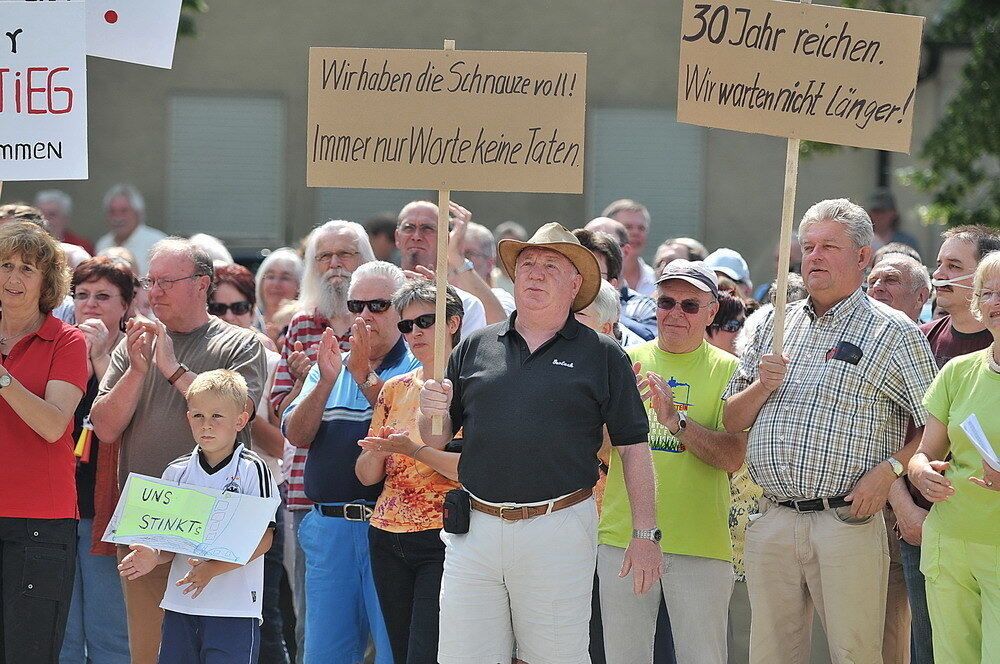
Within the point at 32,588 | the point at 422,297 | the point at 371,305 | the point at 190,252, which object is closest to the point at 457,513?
the point at 422,297

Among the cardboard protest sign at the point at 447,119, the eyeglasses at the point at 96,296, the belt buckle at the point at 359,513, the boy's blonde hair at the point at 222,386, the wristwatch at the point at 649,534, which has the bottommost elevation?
the belt buckle at the point at 359,513

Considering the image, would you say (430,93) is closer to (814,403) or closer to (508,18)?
(814,403)

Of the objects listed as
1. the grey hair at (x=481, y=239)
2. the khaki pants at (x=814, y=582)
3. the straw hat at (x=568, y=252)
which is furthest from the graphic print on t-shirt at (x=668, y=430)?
the grey hair at (x=481, y=239)

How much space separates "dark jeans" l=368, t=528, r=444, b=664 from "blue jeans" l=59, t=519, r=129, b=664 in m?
1.49

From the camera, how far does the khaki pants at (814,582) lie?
545 centimetres

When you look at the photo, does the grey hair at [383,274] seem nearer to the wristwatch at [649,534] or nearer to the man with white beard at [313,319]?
the man with white beard at [313,319]

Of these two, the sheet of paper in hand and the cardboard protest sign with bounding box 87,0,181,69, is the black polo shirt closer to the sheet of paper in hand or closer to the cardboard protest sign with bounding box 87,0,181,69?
the sheet of paper in hand

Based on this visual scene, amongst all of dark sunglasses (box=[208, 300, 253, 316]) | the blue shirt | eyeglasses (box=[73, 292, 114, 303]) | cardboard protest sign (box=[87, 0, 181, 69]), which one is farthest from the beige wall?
the blue shirt

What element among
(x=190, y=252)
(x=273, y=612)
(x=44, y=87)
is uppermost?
(x=44, y=87)

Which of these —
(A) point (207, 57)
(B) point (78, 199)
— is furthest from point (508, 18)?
(B) point (78, 199)

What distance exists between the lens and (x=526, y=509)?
482 centimetres

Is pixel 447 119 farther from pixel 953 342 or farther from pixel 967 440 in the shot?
pixel 953 342

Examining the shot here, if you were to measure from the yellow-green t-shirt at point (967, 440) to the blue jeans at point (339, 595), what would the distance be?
242cm

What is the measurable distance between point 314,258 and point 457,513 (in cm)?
278
